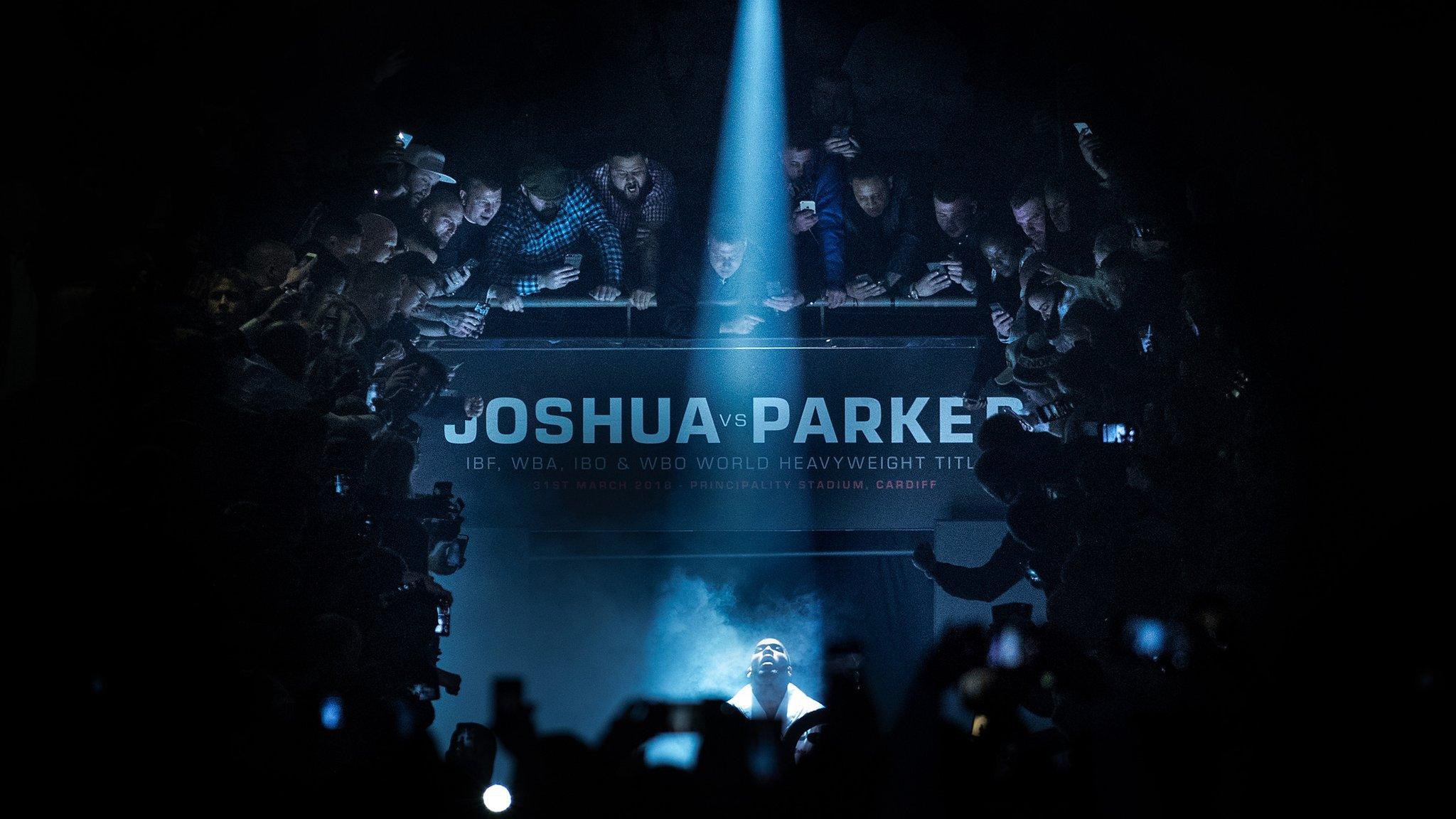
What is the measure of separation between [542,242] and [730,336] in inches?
31.2

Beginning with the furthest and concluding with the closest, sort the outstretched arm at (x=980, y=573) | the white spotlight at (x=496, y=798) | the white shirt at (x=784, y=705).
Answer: the outstretched arm at (x=980, y=573)
the white shirt at (x=784, y=705)
the white spotlight at (x=496, y=798)

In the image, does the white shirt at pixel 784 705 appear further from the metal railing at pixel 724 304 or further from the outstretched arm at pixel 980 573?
the metal railing at pixel 724 304

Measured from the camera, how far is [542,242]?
397 cm

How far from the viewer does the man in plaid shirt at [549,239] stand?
396cm

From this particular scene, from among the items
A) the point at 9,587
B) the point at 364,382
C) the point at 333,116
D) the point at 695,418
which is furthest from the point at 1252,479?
the point at 9,587

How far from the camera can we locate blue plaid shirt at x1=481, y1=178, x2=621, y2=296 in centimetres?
396

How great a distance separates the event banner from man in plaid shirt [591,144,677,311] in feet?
0.86

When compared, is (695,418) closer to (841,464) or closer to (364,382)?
(841,464)

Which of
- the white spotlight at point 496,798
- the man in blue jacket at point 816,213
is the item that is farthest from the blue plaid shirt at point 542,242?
the white spotlight at point 496,798

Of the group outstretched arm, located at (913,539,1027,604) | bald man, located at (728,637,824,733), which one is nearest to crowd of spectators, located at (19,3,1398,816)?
outstretched arm, located at (913,539,1027,604)

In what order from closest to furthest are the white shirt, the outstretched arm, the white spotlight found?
the white spotlight
the white shirt
the outstretched arm

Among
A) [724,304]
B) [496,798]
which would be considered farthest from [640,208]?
[496,798]

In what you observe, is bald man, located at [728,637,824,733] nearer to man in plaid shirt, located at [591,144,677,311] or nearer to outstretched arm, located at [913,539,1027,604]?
outstretched arm, located at [913,539,1027,604]

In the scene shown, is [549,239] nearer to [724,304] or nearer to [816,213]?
[724,304]
